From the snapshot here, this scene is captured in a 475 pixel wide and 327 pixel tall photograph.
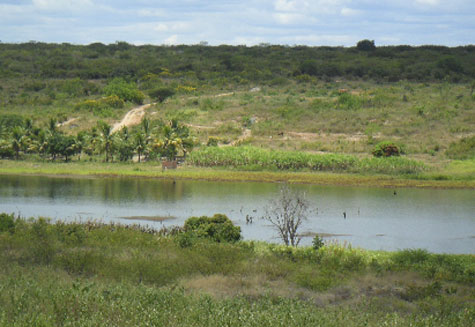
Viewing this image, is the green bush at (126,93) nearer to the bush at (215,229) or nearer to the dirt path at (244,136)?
the dirt path at (244,136)

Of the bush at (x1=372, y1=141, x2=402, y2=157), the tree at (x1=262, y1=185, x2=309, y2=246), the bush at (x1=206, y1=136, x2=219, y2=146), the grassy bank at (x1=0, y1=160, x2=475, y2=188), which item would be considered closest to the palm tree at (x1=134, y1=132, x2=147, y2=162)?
the grassy bank at (x1=0, y1=160, x2=475, y2=188)

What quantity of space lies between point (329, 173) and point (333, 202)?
1731 cm

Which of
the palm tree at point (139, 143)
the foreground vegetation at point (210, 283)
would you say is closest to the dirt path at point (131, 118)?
the palm tree at point (139, 143)

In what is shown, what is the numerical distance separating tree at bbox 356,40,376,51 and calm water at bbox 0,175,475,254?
414ft

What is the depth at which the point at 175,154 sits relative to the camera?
69.0 m

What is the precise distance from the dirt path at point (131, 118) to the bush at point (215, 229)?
186 feet

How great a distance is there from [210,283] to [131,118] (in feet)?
234

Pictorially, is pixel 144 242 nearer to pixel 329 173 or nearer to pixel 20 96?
pixel 329 173

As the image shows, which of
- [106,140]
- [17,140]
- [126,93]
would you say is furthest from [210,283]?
[126,93]

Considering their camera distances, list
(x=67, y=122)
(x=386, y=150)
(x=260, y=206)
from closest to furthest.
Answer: (x=260, y=206), (x=386, y=150), (x=67, y=122)

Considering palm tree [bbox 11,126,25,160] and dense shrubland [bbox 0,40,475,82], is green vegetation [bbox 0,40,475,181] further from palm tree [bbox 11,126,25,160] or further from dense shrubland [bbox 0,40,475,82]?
dense shrubland [bbox 0,40,475,82]

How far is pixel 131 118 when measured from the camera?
9069cm

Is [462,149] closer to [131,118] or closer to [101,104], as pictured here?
[131,118]

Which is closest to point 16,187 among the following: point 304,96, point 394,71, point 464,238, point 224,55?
point 464,238
